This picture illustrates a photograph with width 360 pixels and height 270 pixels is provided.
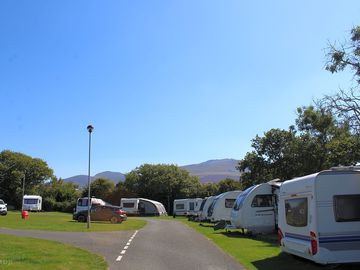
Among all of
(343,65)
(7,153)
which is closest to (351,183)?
(343,65)

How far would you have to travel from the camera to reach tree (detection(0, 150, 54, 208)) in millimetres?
101000

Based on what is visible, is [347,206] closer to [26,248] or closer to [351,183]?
[351,183]

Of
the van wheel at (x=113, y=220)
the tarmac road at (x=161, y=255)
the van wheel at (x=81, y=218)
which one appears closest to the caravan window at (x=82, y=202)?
the van wheel at (x=81, y=218)

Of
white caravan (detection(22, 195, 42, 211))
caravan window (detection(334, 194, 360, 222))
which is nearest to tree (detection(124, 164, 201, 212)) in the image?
white caravan (detection(22, 195, 42, 211))

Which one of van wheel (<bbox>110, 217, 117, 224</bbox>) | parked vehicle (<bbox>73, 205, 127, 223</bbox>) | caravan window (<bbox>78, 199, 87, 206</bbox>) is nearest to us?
van wheel (<bbox>110, 217, 117, 224</bbox>)

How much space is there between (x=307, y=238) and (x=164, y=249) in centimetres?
741

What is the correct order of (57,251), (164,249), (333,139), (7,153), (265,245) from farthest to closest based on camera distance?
(7,153), (333,139), (265,245), (164,249), (57,251)

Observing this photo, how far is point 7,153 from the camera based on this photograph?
105 m

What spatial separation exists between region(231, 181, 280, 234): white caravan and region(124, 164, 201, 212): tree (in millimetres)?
71224

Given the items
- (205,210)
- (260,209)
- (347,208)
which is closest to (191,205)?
(205,210)

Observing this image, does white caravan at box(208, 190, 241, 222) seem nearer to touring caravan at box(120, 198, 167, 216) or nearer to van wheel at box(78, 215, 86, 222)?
van wheel at box(78, 215, 86, 222)

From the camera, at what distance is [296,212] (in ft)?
46.7

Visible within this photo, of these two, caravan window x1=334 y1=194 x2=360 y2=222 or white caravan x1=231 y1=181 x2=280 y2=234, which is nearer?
caravan window x1=334 y1=194 x2=360 y2=222

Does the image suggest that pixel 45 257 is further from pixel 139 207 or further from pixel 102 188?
pixel 102 188
